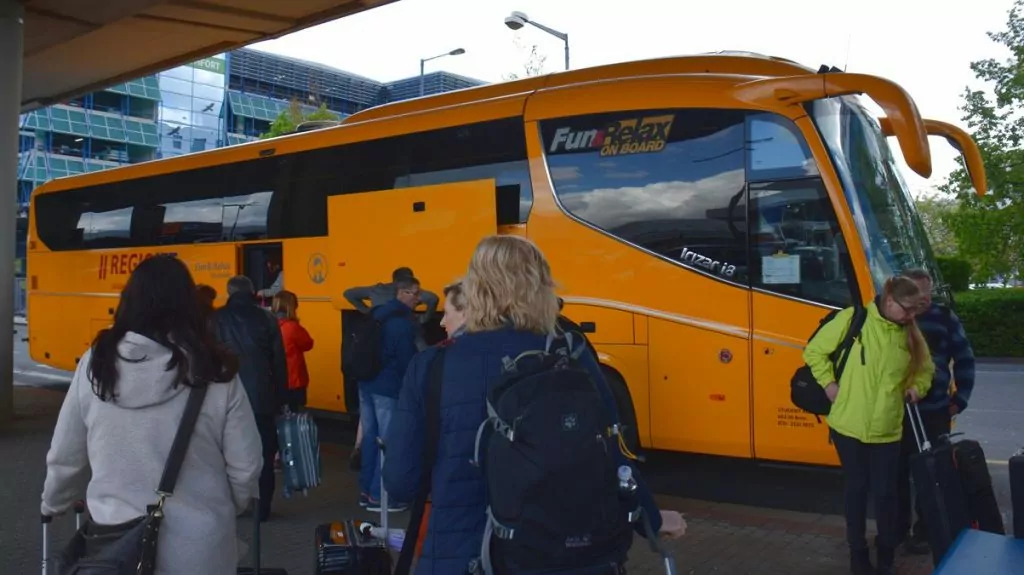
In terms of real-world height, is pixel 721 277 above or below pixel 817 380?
above

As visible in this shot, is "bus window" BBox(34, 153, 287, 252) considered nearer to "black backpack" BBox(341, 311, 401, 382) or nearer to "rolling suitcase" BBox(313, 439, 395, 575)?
"black backpack" BBox(341, 311, 401, 382)

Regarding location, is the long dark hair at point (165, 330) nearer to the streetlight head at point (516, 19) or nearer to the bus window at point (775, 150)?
the bus window at point (775, 150)

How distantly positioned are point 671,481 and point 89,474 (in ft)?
21.8

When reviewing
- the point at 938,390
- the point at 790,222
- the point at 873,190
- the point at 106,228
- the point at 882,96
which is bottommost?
the point at 938,390

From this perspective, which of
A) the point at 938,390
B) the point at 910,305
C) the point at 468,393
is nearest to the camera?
the point at 468,393

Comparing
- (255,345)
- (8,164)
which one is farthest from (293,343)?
(8,164)

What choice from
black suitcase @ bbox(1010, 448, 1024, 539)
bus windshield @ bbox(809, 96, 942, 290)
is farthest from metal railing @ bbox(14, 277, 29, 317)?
black suitcase @ bbox(1010, 448, 1024, 539)

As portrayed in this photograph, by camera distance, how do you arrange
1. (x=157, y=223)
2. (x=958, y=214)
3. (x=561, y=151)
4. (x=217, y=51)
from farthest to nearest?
1. (x=958, y=214)
2. (x=217, y=51)
3. (x=157, y=223)
4. (x=561, y=151)

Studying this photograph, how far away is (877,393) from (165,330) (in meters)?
4.05

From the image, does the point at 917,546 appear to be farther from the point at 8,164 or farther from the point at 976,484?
the point at 8,164

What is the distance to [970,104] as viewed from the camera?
26.5m

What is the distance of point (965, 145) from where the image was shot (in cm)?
902

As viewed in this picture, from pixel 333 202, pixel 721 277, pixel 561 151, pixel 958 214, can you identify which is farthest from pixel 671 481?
pixel 958 214

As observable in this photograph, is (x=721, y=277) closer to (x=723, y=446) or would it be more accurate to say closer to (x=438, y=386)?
(x=723, y=446)
